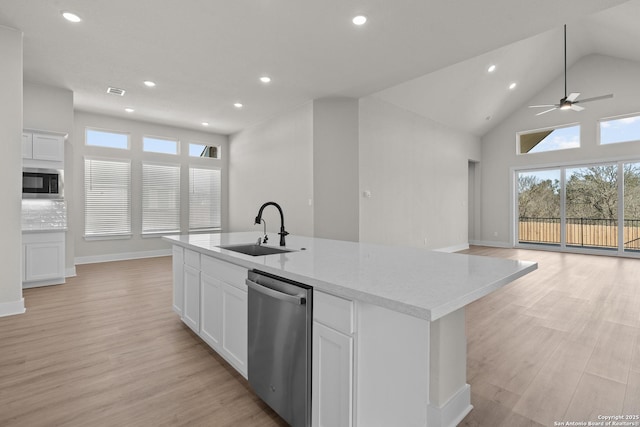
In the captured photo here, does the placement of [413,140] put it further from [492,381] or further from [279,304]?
[279,304]

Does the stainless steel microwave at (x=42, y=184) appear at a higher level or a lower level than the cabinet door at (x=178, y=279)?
higher

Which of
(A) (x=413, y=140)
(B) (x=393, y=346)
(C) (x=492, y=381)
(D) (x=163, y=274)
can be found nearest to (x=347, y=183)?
(A) (x=413, y=140)

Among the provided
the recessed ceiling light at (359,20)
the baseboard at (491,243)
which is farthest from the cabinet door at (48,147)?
the baseboard at (491,243)

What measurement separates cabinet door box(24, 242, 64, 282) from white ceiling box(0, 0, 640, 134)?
8.32 feet

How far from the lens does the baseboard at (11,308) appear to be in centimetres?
338

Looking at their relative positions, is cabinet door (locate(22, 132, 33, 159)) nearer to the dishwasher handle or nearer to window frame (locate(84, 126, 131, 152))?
window frame (locate(84, 126, 131, 152))

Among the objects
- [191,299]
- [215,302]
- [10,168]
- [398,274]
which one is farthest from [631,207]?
[10,168]

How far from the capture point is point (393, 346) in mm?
1356

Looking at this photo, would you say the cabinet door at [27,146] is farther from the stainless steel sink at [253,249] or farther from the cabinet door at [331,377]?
the cabinet door at [331,377]

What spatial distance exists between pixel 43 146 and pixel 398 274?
5588 mm

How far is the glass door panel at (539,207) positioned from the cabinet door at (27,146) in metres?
10.8

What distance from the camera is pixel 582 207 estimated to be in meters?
7.90

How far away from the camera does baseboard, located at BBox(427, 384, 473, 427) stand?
5.09 feet

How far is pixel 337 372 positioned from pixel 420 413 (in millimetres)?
375
